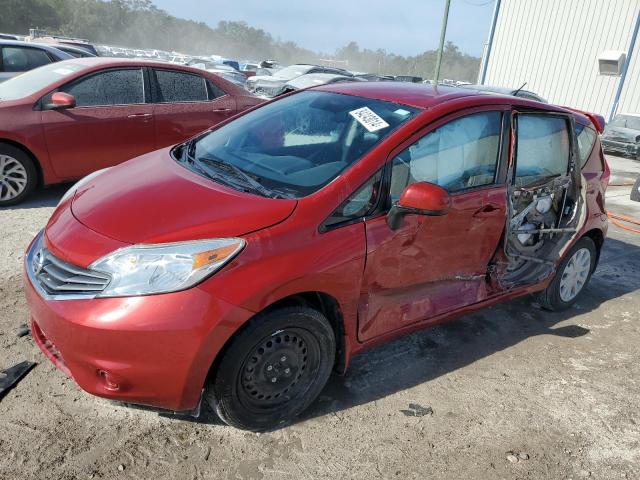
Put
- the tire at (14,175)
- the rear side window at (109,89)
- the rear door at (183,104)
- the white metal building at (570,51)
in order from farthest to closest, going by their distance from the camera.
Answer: the white metal building at (570,51) → the rear door at (183,104) → the rear side window at (109,89) → the tire at (14,175)

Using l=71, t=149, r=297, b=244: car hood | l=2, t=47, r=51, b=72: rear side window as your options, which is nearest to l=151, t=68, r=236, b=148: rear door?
l=71, t=149, r=297, b=244: car hood

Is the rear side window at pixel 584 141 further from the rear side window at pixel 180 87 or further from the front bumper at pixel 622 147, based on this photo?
the front bumper at pixel 622 147

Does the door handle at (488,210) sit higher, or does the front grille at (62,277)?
the door handle at (488,210)

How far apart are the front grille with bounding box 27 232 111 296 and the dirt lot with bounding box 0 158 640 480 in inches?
27.3

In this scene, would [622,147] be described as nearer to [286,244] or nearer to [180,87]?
[180,87]

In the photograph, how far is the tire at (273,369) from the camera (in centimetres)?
237

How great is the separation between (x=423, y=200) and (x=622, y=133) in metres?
15.6

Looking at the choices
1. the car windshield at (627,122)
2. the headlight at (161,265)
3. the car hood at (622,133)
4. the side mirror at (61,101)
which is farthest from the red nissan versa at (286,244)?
the car windshield at (627,122)

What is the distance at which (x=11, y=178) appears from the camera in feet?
17.4

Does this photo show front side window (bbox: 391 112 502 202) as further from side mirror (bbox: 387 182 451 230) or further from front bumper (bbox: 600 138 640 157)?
front bumper (bbox: 600 138 640 157)

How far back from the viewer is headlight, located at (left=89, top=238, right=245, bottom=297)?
2.20 metres

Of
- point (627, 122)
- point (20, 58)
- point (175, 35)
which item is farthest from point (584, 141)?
point (175, 35)

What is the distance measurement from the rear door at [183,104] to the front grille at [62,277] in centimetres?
383

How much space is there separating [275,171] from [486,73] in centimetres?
2456
